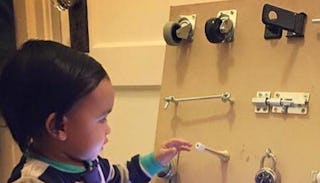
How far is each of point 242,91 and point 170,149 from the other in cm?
17

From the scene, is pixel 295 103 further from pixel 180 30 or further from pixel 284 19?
pixel 180 30

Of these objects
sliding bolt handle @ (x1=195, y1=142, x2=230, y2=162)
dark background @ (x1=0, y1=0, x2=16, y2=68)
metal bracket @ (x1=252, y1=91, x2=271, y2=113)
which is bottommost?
sliding bolt handle @ (x1=195, y1=142, x2=230, y2=162)

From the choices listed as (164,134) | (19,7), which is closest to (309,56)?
(164,134)

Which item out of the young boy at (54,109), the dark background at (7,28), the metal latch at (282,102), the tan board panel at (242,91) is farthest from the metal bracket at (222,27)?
the dark background at (7,28)

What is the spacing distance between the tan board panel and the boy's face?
0.22 metres

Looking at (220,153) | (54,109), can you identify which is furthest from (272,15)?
(54,109)

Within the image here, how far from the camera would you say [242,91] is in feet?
3.08

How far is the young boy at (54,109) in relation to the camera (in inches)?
31.8

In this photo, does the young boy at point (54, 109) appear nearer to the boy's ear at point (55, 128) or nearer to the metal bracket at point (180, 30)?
the boy's ear at point (55, 128)

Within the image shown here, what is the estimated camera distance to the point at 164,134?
1.04 m

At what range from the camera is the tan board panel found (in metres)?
0.86

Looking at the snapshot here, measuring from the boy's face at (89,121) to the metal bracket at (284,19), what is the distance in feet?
0.94

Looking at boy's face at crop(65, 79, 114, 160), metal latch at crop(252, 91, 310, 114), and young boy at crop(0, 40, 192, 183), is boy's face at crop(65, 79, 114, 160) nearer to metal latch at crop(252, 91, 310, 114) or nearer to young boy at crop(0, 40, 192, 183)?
young boy at crop(0, 40, 192, 183)

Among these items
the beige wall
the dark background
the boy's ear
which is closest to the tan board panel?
the beige wall
